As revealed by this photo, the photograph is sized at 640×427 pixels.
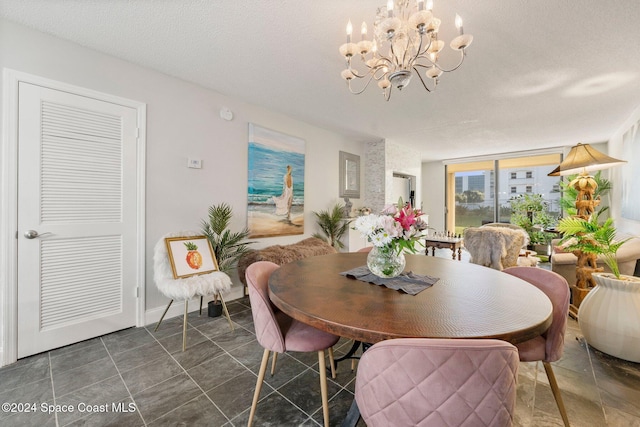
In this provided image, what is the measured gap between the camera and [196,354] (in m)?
2.06

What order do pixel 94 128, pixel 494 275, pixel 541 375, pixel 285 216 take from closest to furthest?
pixel 494 275
pixel 541 375
pixel 94 128
pixel 285 216

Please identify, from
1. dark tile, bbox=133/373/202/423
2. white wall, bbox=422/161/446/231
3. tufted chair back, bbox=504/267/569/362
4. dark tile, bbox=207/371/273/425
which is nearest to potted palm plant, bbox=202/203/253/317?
dark tile, bbox=133/373/202/423

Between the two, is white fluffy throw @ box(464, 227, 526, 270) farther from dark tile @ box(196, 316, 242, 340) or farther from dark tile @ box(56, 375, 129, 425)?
dark tile @ box(56, 375, 129, 425)

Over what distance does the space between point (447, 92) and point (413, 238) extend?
2.45m

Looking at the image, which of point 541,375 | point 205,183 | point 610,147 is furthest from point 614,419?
point 610,147

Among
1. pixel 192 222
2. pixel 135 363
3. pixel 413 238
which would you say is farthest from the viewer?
pixel 192 222

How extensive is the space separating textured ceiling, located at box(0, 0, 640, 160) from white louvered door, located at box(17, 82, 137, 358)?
2.11ft

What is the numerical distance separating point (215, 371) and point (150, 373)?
45cm

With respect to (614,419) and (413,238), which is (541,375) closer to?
(614,419)

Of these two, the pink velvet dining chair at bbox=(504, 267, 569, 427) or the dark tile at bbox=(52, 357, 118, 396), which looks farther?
the dark tile at bbox=(52, 357, 118, 396)

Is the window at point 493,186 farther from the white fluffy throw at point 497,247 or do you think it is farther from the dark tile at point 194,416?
the dark tile at point 194,416

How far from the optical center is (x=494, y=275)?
149cm

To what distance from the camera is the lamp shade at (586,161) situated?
8.83ft

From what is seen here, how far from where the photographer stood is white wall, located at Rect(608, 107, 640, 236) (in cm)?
334
